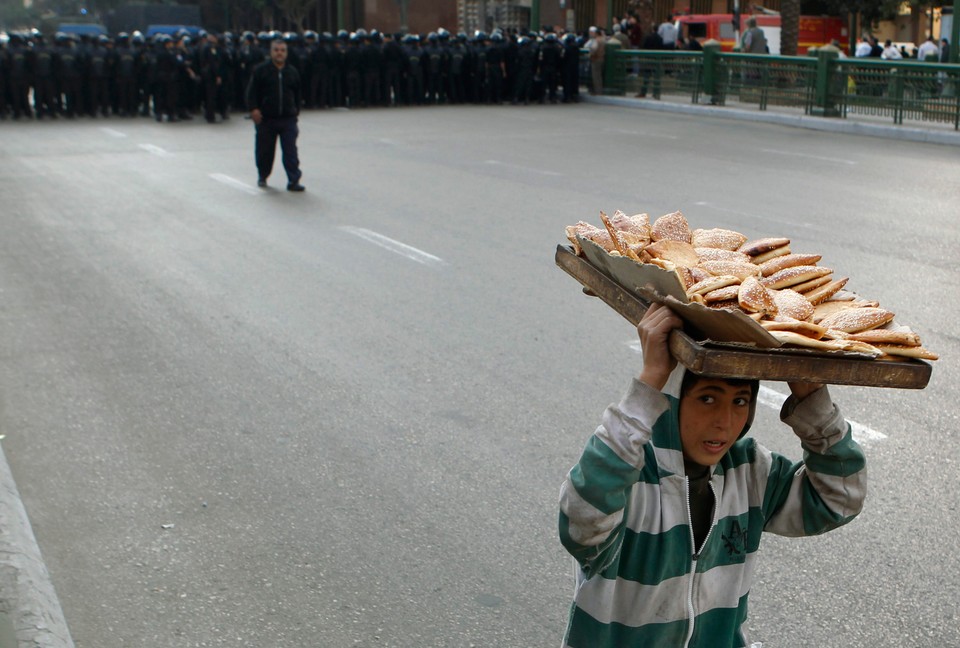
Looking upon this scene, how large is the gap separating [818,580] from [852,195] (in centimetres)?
1010

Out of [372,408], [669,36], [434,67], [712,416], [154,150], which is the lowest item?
[372,408]

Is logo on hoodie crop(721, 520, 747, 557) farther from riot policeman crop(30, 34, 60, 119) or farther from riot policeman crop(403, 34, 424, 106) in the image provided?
riot policeman crop(403, 34, 424, 106)

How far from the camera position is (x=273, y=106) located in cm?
1471

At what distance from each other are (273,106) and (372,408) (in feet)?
29.9

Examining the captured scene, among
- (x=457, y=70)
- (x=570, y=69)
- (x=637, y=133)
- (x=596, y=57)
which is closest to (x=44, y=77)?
(x=457, y=70)

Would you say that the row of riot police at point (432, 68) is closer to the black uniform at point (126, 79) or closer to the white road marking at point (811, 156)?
the black uniform at point (126, 79)

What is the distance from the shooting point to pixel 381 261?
33.7ft

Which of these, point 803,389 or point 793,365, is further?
point 803,389

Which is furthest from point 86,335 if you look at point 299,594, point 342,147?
point 342,147

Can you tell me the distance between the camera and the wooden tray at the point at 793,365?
2.05m

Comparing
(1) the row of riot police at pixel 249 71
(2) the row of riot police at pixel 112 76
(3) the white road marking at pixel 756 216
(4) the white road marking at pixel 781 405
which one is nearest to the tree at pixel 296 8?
(1) the row of riot police at pixel 249 71

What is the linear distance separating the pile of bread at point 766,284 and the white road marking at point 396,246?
7355mm

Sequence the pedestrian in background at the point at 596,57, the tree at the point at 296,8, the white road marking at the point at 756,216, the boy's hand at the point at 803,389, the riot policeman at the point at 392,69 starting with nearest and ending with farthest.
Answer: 1. the boy's hand at the point at 803,389
2. the white road marking at the point at 756,216
3. the riot policeman at the point at 392,69
4. the pedestrian in background at the point at 596,57
5. the tree at the point at 296,8

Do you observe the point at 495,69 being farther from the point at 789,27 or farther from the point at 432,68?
the point at 789,27
